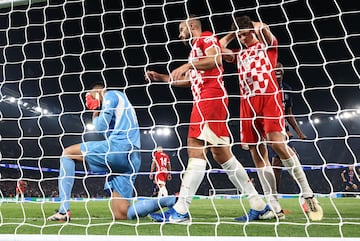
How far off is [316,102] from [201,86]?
17.6 metres

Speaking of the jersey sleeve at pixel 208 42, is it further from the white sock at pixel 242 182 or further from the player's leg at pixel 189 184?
the white sock at pixel 242 182

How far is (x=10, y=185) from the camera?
661 inches

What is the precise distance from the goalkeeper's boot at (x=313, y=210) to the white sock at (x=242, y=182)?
30cm

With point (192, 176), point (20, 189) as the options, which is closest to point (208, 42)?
point (192, 176)

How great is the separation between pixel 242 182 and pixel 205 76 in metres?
0.80

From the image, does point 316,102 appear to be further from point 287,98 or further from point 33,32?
point 287,98

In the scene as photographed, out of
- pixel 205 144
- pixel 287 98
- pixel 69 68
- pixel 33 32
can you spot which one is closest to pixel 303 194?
pixel 205 144

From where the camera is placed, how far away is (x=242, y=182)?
288 cm

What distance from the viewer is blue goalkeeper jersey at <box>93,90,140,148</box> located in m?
3.27

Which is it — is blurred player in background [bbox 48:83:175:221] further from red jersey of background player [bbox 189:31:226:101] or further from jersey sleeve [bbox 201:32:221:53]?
jersey sleeve [bbox 201:32:221:53]

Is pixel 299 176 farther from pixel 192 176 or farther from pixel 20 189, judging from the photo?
pixel 20 189

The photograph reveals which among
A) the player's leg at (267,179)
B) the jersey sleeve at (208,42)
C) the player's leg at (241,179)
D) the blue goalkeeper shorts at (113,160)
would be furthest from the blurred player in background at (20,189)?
the player's leg at (267,179)

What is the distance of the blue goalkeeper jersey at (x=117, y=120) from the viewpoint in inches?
129

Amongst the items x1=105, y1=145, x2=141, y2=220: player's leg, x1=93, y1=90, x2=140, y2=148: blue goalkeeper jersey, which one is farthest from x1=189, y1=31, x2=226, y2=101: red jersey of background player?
x1=105, y1=145, x2=141, y2=220: player's leg
